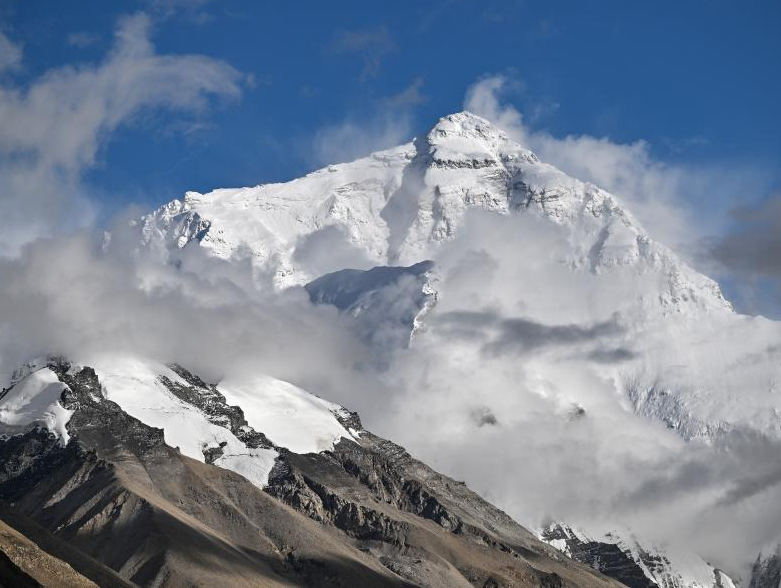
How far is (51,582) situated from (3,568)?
46.5 metres

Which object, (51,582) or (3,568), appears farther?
(51,582)

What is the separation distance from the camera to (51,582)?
19612 centimetres

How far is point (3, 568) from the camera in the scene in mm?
151500
